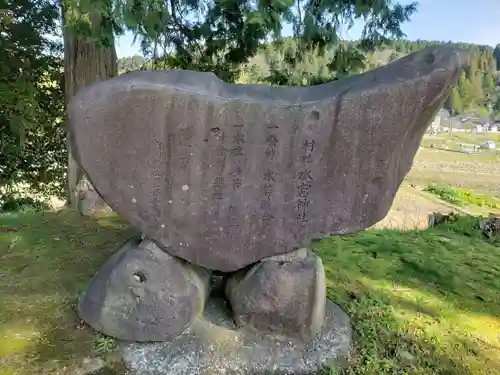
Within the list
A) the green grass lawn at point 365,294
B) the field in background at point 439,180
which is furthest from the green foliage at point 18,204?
the field in background at point 439,180

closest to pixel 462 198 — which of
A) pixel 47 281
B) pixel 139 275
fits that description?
pixel 47 281

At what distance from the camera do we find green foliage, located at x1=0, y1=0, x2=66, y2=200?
21.0 feet

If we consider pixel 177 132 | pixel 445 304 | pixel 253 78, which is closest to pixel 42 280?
pixel 177 132

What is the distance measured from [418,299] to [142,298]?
243cm

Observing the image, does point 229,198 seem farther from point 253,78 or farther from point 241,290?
point 253,78

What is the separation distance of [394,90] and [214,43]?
10.9 feet

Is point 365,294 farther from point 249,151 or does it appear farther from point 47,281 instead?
Answer: point 47,281

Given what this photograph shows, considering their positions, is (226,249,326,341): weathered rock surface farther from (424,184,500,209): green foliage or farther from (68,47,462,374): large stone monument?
(424,184,500,209): green foliage

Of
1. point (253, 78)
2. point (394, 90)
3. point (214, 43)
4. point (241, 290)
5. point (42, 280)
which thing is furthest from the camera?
point (253, 78)

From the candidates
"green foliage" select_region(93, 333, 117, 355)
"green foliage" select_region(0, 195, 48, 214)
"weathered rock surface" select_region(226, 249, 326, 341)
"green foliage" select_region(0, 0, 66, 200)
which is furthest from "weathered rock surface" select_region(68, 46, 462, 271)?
"green foliage" select_region(0, 195, 48, 214)

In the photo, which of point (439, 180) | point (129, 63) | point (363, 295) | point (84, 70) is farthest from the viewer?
point (439, 180)

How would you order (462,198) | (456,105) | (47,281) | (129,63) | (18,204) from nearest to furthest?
(47,281) → (129,63) → (18,204) → (462,198) → (456,105)

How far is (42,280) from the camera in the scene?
3809 millimetres

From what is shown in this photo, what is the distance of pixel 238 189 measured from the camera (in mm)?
2900
